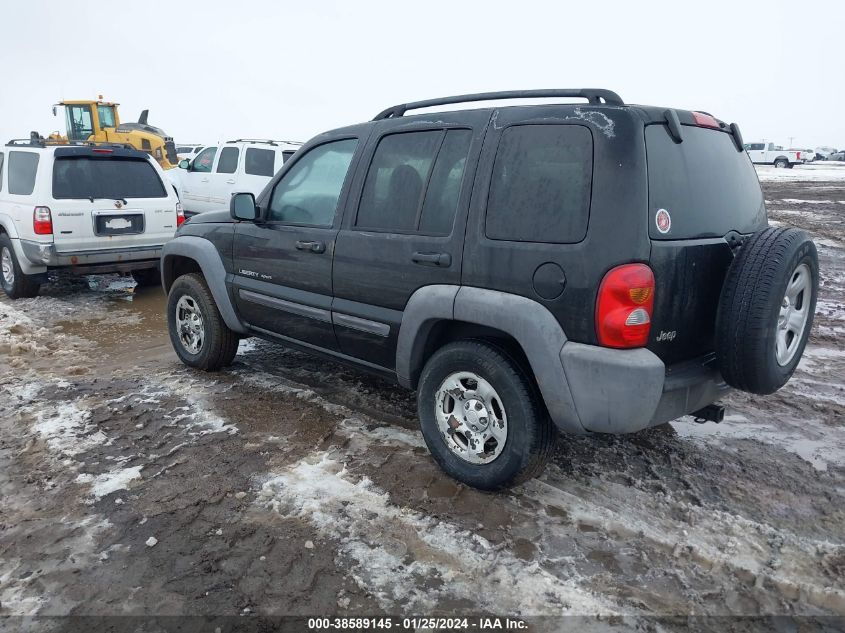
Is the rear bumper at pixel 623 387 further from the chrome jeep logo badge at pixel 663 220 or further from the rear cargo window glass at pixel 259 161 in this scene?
the rear cargo window glass at pixel 259 161

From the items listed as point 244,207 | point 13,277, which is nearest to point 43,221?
point 13,277

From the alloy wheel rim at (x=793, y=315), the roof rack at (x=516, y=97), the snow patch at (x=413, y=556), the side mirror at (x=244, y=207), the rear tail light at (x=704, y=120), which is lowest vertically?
the snow patch at (x=413, y=556)

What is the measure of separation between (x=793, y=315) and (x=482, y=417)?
169cm

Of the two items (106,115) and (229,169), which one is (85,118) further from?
(229,169)

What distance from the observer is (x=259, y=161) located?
12.4m

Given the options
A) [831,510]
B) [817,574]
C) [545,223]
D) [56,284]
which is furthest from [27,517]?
[56,284]

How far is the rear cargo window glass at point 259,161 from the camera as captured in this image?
40.5ft

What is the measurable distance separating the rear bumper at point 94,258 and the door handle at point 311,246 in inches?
170

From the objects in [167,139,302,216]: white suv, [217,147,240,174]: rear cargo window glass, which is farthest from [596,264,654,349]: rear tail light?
[217,147,240,174]: rear cargo window glass

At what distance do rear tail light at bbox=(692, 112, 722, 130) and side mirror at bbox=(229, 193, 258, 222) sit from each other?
9.16ft

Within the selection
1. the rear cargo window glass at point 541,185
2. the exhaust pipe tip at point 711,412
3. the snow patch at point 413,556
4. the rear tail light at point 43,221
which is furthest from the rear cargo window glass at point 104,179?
the exhaust pipe tip at point 711,412

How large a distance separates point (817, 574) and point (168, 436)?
3564 mm

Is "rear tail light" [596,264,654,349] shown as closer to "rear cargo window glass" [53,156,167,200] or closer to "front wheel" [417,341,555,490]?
"front wheel" [417,341,555,490]

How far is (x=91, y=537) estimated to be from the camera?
292 cm
